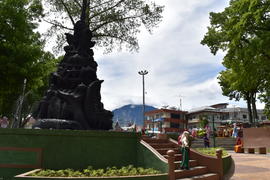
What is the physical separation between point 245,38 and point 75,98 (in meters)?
15.3

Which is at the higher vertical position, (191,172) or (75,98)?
(75,98)

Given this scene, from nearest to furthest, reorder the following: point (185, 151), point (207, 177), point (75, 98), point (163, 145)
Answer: point (185, 151) → point (207, 177) → point (75, 98) → point (163, 145)

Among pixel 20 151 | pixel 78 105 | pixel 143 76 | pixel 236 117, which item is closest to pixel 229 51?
pixel 78 105

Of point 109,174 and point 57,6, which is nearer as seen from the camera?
point 109,174

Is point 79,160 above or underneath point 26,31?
underneath

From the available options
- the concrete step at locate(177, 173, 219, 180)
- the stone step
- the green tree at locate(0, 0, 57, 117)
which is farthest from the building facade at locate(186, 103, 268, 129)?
the concrete step at locate(177, 173, 219, 180)

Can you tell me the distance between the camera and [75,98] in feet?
40.5

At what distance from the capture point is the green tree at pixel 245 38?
61.1 feet

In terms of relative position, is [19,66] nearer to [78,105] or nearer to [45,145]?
[78,105]

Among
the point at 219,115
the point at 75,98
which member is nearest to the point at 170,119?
the point at 219,115

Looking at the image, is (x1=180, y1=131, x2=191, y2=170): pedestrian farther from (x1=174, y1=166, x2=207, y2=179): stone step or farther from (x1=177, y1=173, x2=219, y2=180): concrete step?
(x1=177, y1=173, x2=219, y2=180): concrete step

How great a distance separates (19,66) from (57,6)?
20.7 feet

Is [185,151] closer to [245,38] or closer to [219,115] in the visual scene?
[245,38]

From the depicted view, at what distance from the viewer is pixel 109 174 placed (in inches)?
326
